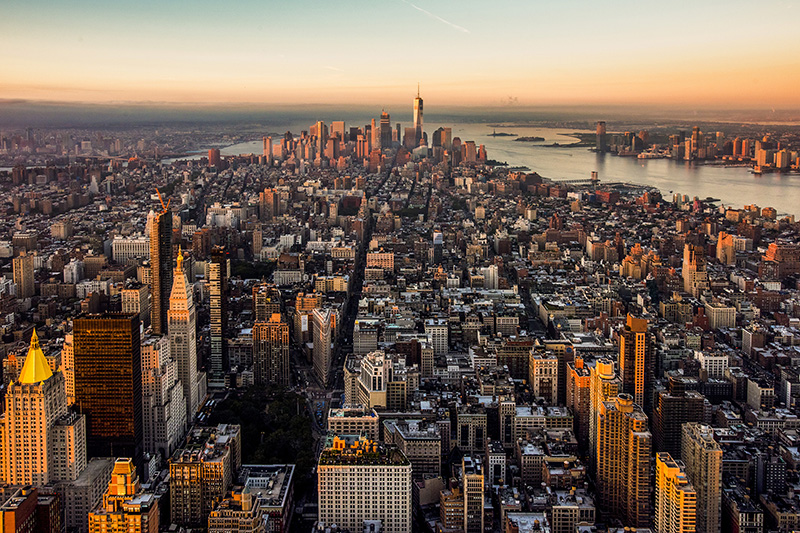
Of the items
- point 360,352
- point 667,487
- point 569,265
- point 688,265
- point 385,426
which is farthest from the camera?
point 569,265

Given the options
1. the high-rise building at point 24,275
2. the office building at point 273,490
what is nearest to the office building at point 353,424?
the office building at point 273,490

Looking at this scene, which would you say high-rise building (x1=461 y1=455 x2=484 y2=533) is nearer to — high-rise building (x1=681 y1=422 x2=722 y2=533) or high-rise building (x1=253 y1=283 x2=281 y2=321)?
high-rise building (x1=681 y1=422 x2=722 y2=533)

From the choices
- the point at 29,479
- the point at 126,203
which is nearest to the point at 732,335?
the point at 29,479

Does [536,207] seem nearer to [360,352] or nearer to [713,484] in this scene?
[360,352]

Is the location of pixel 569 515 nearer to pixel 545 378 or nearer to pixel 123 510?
pixel 545 378

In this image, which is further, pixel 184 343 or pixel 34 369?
pixel 184 343

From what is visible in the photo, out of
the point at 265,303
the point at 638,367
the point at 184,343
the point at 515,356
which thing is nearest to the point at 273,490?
the point at 184,343

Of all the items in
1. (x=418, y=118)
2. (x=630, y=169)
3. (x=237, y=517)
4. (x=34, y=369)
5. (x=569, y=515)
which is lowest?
(x=569, y=515)
